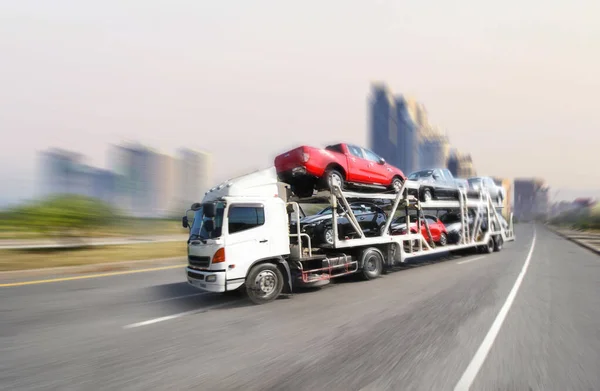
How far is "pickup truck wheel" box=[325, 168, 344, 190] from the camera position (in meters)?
8.37

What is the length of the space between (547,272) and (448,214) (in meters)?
4.28

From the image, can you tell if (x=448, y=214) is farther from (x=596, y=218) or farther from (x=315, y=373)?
(x=596, y=218)

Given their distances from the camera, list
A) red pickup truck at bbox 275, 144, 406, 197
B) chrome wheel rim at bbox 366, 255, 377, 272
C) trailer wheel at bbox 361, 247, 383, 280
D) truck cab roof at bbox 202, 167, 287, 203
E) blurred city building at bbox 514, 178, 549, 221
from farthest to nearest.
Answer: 1. blurred city building at bbox 514, 178, 549, 221
2. chrome wheel rim at bbox 366, 255, 377, 272
3. trailer wheel at bbox 361, 247, 383, 280
4. red pickup truck at bbox 275, 144, 406, 197
5. truck cab roof at bbox 202, 167, 287, 203

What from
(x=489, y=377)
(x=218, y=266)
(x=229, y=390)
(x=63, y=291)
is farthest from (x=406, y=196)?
(x=63, y=291)

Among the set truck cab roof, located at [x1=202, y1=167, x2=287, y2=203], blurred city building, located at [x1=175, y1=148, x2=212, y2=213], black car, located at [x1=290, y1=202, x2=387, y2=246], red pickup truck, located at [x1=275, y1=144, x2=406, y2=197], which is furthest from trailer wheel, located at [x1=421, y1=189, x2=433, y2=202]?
blurred city building, located at [x1=175, y1=148, x2=212, y2=213]

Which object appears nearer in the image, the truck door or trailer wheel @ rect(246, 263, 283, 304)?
the truck door

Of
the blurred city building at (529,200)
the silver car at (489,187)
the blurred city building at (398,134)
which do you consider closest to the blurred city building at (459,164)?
the blurred city building at (398,134)

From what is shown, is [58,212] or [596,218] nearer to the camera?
[58,212]

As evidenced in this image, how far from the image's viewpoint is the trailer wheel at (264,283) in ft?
21.4

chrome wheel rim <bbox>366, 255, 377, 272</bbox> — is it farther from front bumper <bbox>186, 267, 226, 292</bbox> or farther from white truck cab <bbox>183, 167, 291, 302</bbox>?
front bumper <bbox>186, 267, 226, 292</bbox>

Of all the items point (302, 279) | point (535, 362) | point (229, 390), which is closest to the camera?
point (229, 390)

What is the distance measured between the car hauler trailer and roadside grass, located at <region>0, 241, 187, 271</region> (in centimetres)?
740

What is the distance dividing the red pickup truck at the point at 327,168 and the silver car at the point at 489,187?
26.8 ft

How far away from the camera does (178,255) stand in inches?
587
